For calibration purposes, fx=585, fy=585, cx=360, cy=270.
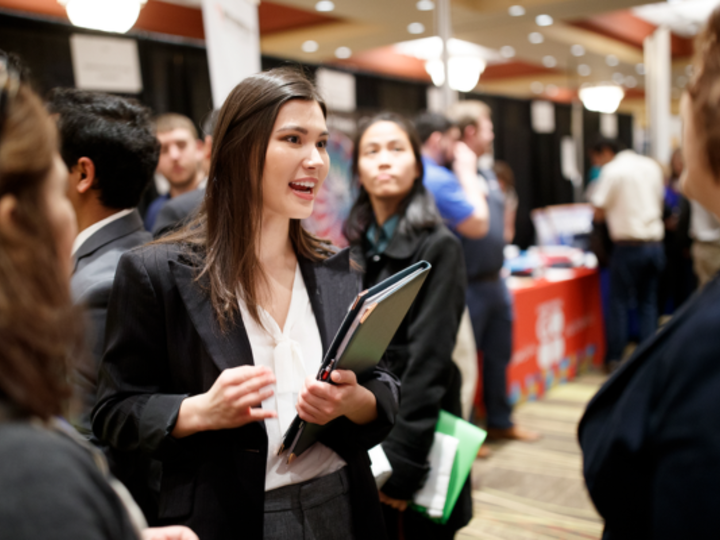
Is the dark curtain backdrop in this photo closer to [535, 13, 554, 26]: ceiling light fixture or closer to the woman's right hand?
the woman's right hand

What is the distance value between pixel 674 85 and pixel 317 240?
40.6 feet

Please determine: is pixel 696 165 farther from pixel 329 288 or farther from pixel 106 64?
pixel 106 64

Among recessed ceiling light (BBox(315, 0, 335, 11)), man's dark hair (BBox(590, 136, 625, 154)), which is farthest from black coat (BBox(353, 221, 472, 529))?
recessed ceiling light (BBox(315, 0, 335, 11))

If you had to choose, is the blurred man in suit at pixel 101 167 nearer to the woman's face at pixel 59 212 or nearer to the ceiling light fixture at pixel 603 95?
the woman's face at pixel 59 212

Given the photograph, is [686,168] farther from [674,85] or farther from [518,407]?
[674,85]

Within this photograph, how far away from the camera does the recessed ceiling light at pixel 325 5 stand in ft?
20.2

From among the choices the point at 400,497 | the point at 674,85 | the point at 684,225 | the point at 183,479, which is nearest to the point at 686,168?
the point at 183,479

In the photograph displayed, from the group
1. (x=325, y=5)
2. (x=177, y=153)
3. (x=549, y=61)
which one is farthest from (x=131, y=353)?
(x=549, y=61)

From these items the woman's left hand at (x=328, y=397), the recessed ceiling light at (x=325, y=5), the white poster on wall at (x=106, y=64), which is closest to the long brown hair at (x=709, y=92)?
the woman's left hand at (x=328, y=397)

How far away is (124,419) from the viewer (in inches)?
40.6

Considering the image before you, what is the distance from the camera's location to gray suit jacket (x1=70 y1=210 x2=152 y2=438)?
1234mm

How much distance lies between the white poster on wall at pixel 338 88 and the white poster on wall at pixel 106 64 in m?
1.24

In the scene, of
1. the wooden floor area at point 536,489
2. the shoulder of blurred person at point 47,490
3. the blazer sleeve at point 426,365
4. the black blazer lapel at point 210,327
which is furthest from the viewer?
the wooden floor area at point 536,489

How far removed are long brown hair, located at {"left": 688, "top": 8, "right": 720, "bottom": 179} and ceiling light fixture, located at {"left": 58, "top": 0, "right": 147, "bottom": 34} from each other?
3.28 m
